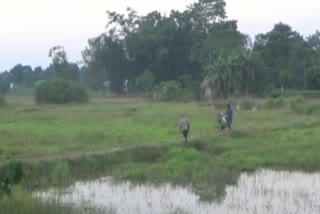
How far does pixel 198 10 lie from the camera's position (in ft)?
216

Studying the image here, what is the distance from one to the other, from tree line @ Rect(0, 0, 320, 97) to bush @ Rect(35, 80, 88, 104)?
10604 millimetres

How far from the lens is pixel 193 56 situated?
2419 inches

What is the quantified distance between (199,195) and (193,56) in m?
50.0

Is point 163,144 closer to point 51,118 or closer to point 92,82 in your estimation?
point 51,118

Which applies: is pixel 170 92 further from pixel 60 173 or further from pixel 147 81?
pixel 60 173

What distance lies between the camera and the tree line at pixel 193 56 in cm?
5128

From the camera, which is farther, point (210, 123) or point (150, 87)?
point (150, 87)

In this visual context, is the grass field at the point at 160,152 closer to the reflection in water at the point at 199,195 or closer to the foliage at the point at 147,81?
the reflection in water at the point at 199,195

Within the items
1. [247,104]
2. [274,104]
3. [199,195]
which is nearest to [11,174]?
[199,195]

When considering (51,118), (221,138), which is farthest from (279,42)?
(221,138)

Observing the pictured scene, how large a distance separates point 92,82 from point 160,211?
6260 cm

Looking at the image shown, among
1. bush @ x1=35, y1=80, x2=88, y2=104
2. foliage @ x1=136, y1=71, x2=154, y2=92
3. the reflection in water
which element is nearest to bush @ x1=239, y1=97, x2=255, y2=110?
bush @ x1=35, y1=80, x2=88, y2=104

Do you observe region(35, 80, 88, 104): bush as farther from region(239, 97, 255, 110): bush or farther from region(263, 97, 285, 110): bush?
region(263, 97, 285, 110): bush

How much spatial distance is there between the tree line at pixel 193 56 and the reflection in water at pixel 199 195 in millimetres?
36871
